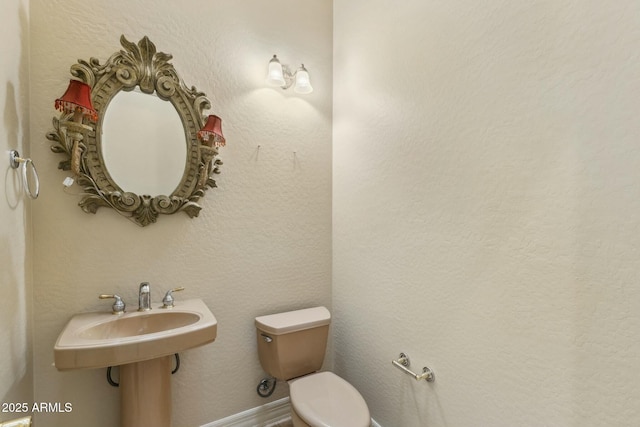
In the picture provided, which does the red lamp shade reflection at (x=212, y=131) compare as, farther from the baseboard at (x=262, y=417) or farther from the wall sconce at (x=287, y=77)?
the baseboard at (x=262, y=417)

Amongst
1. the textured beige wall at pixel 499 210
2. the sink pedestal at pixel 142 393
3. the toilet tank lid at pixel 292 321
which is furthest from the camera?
the toilet tank lid at pixel 292 321

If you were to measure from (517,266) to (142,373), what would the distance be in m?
1.63

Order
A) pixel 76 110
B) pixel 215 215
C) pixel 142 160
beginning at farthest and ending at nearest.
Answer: pixel 215 215 → pixel 142 160 → pixel 76 110

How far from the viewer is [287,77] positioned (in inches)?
74.6

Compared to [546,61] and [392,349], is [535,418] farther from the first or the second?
[546,61]

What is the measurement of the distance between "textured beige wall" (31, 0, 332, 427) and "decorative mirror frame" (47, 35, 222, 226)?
6 centimetres

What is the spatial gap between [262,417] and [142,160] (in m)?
1.68

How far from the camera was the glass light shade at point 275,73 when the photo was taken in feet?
5.77

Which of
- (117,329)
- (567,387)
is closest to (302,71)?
(117,329)

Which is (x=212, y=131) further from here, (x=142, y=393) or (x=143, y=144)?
(x=142, y=393)

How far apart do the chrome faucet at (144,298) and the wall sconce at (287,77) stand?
1341 mm

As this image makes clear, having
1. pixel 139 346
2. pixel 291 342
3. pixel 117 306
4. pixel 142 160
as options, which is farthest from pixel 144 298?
pixel 291 342

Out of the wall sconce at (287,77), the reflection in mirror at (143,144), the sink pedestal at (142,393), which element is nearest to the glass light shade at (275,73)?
the wall sconce at (287,77)

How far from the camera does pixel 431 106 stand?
1.40 meters
